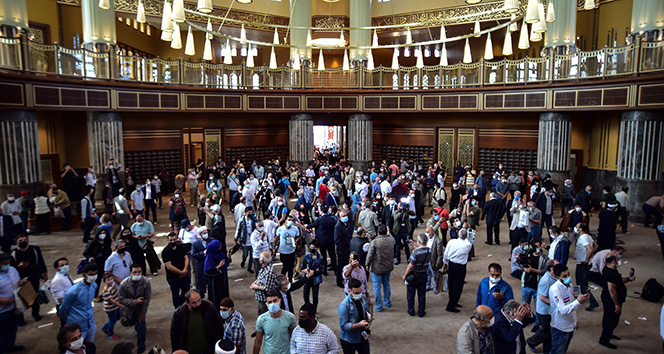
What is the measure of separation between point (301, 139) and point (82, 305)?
689 inches

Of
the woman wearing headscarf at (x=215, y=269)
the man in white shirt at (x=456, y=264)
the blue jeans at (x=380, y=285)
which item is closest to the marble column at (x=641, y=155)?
the man in white shirt at (x=456, y=264)

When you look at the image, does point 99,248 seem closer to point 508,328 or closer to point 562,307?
point 508,328

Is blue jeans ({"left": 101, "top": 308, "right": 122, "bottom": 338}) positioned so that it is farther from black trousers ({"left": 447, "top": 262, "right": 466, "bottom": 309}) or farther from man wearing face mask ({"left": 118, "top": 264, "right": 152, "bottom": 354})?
black trousers ({"left": 447, "top": 262, "right": 466, "bottom": 309})

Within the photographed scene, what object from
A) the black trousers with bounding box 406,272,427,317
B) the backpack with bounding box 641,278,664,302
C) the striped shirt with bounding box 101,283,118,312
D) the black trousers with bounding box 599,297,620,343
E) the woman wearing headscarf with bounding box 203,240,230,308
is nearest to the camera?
the striped shirt with bounding box 101,283,118,312

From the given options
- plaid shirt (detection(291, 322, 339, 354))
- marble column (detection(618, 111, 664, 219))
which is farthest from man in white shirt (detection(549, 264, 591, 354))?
marble column (detection(618, 111, 664, 219))

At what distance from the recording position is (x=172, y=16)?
7.47 metres

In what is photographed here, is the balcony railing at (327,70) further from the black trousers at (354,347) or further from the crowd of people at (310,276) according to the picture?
the black trousers at (354,347)

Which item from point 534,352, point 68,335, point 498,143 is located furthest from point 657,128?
point 68,335

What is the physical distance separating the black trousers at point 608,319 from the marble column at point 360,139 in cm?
1658

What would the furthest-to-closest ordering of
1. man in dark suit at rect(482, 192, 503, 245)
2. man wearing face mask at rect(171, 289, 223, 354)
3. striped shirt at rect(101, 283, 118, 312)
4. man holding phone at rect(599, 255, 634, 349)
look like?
man in dark suit at rect(482, 192, 503, 245)
man holding phone at rect(599, 255, 634, 349)
striped shirt at rect(101, 283, 118, 312)
man wearing face mask at rect(171, 289, 223, 354)

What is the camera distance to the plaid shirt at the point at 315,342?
4.70 metres

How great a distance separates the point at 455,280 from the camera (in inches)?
313

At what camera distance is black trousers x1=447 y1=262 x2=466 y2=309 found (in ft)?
25.9

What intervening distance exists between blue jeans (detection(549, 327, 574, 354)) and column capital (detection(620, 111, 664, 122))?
11775 millimetres
